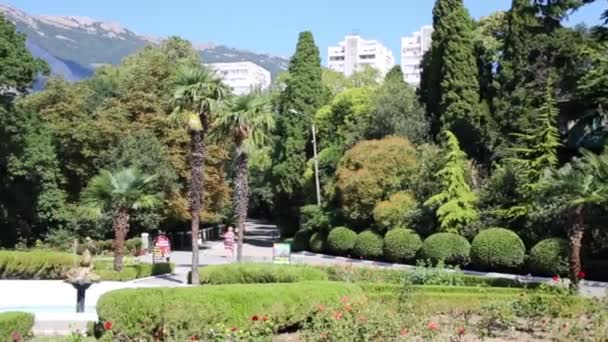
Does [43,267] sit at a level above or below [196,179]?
below

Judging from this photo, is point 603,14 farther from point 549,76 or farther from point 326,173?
point 326,173

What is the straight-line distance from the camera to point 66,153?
137 ft

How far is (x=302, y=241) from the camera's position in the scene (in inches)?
1772

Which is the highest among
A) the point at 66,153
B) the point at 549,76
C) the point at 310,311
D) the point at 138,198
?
the point at 549,76

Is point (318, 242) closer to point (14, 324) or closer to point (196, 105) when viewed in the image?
point (196, 105)

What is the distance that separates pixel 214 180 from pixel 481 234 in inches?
802

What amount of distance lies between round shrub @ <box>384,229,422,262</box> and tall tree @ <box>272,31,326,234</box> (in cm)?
1691

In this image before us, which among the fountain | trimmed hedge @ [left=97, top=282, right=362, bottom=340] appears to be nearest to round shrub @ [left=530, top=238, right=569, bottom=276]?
trimmed hedge @ [left=97, top=282, right=362, bottom=340]

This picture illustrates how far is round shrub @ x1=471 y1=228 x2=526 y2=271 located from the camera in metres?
28.3

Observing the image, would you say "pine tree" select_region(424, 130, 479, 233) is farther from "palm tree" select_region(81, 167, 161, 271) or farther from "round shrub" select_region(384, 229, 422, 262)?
"palm tree" select_region(81, 167, 161, 271)

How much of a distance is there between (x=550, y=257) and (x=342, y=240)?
46.0ft

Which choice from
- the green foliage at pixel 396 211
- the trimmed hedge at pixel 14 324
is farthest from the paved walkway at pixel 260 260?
the trimmed hedge at pixel 14 324

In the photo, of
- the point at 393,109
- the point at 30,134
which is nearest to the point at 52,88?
the point at 30,134

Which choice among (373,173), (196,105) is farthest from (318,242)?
(196,105)
